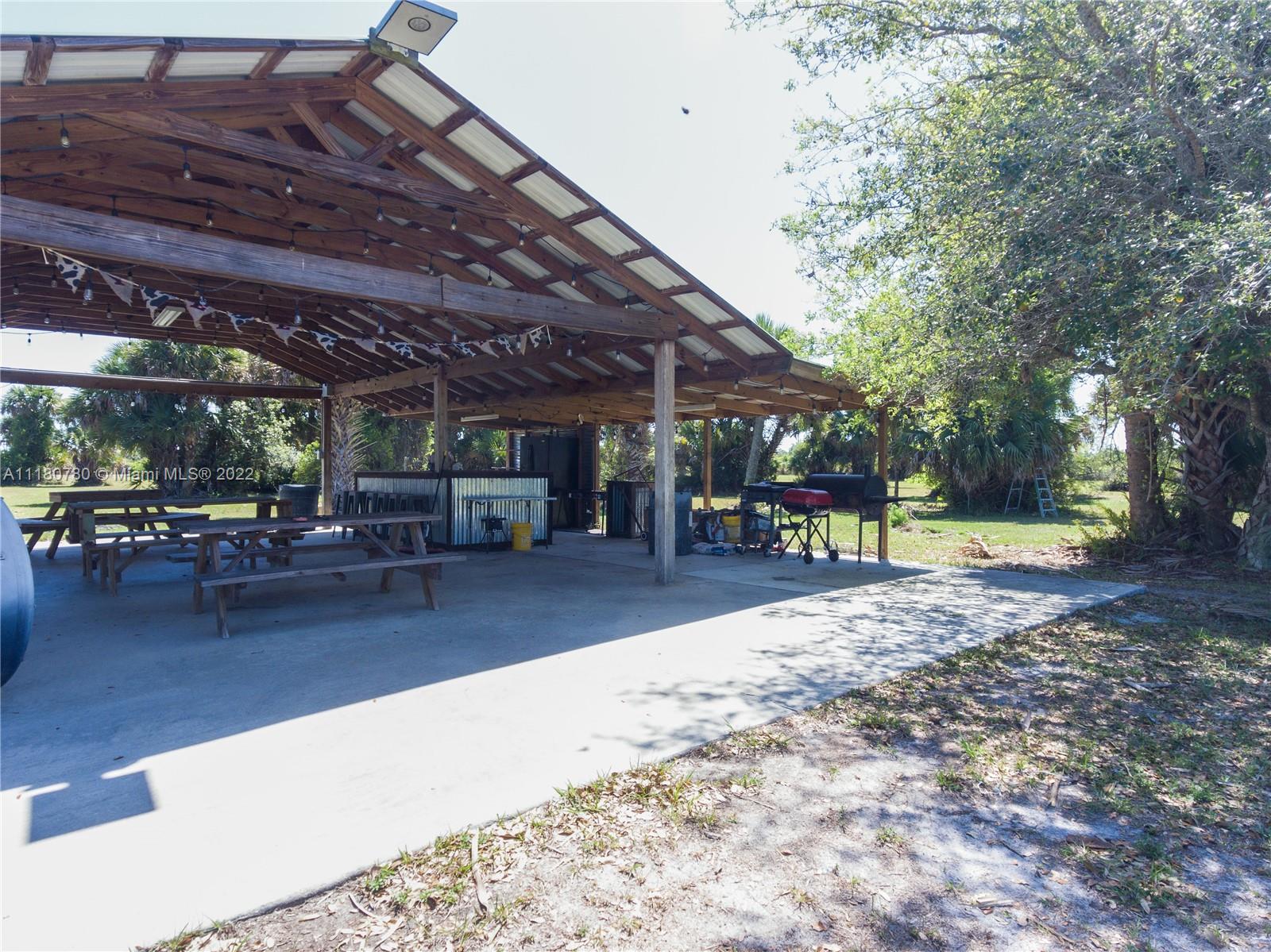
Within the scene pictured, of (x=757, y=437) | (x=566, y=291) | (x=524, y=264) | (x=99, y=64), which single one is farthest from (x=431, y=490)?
(x=757, y=437)

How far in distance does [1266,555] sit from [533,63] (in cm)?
1085

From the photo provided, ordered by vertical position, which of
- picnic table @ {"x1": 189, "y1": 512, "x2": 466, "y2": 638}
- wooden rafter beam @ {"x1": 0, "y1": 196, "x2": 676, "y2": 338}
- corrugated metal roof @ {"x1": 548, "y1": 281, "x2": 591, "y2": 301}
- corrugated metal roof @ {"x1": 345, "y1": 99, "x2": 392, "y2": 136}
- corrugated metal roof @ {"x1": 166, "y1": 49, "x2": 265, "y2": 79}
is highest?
corrugated metal roof @ {"x1": 345, "y1": 99, "x2": 392, "y2": 136}

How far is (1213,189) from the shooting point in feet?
17.5

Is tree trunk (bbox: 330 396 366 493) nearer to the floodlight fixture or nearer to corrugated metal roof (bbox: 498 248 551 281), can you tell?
corrugated metal roof (bbox: 498 248 551 281)

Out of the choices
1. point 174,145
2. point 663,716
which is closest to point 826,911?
point 663,716

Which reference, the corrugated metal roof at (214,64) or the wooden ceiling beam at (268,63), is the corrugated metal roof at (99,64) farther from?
the wooden ceiling beam at (268,63)

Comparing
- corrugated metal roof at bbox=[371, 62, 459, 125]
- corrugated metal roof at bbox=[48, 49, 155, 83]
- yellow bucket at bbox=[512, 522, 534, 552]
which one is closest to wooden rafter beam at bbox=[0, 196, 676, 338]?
corrugated metal roof at bbox=[48, 49, 155, 83]

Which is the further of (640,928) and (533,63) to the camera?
(533,63)

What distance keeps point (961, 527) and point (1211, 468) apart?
682 cm

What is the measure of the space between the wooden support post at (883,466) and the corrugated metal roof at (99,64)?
9.31 m

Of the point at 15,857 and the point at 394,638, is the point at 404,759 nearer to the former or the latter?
the point at 15,857

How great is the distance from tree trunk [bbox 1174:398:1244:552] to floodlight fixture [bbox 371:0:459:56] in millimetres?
10402

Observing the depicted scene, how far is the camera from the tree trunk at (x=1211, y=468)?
9.39 metres

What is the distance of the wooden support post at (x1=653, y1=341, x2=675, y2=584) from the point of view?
25.3ft
